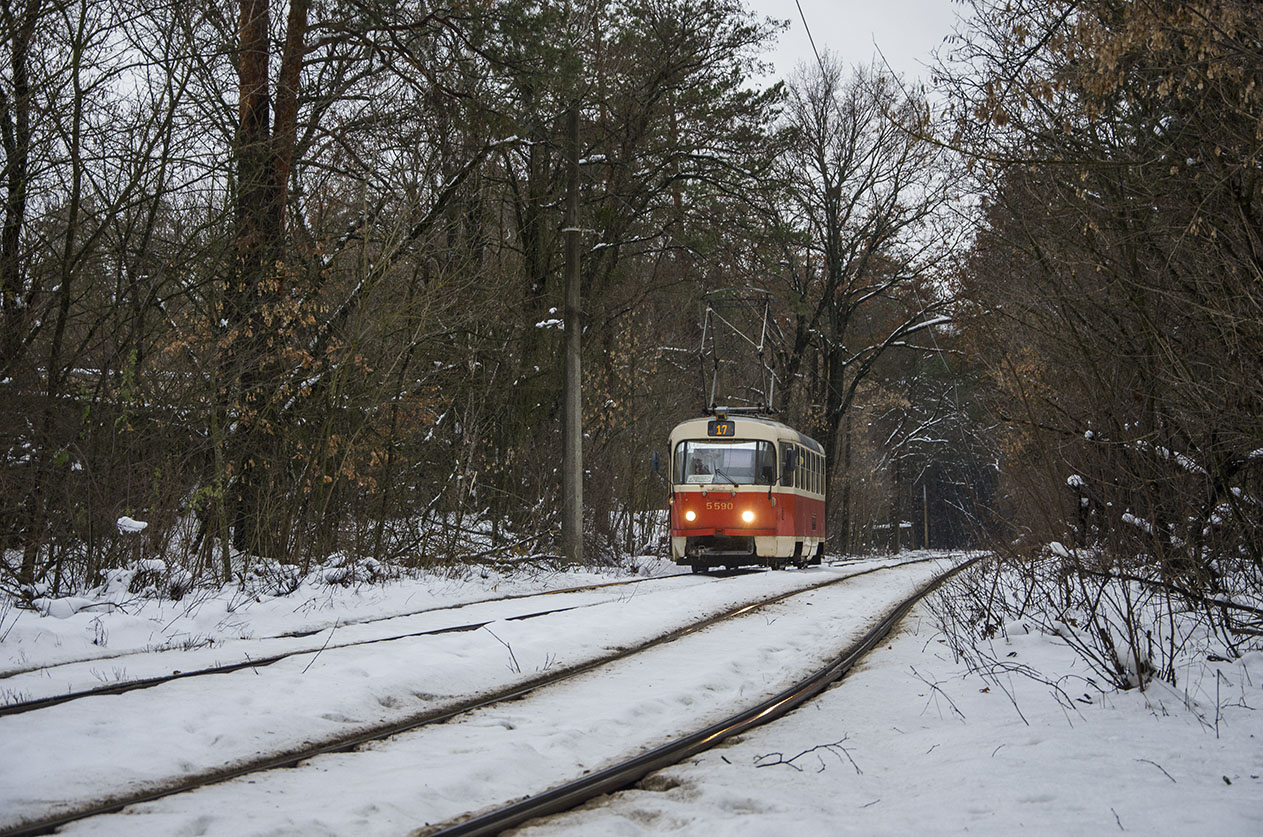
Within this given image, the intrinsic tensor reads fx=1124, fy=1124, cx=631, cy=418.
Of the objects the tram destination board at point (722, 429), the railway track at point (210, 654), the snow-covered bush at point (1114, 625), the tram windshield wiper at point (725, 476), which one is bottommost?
the railway track at point (210, 654)

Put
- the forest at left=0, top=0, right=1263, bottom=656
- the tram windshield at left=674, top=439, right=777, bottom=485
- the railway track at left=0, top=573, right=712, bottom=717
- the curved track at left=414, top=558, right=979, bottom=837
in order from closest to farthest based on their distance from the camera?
the curved track at left=414, top=558, right=979, bottom=837
the railway track at left=0, top=573, right=712, bottom=717
the forest at left=0, top=0, right=1263, bottom=656
the tram windshield at left=674, top=439, right=777, bottom=485

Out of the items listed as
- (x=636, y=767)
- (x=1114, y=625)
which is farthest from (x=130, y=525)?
(x=1114, y=625)

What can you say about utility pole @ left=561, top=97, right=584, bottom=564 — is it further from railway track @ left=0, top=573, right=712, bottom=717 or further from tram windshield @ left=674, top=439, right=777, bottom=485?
railway track @ left=0, top=573, right=712, bottom=717

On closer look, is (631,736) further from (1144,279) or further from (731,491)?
(731,491)

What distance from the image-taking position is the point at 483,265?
63.2ft

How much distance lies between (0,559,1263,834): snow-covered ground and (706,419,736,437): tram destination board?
36.5 ft

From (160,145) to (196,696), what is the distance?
7459mm

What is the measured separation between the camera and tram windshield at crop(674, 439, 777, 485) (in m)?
21.0

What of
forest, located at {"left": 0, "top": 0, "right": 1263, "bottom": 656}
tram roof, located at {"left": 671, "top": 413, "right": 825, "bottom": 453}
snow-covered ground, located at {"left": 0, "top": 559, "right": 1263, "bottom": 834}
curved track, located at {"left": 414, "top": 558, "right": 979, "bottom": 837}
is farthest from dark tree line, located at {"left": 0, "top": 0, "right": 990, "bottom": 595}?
curved track, located at {"left": 414, "top": 558, "right": 979, "bottom": 837}

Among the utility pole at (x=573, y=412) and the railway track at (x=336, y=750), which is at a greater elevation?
the utility pole at (x=573, y=412)

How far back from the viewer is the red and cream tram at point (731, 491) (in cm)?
2088

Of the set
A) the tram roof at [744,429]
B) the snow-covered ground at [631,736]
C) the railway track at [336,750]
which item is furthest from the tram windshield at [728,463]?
the railway track at [336,750]

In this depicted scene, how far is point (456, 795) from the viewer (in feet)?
15.8

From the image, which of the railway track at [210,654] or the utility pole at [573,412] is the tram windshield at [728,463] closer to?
the utility pole at [573,412]
